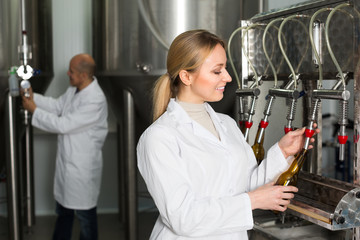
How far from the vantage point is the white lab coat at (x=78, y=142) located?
2.71 meters

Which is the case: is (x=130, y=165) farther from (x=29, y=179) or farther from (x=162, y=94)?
(x=162, y=94)

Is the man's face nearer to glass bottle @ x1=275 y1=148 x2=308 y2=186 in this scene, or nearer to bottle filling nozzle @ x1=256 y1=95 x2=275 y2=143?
bottle filling nozzle @ x1=256 y1=95 x2=275 y2=143

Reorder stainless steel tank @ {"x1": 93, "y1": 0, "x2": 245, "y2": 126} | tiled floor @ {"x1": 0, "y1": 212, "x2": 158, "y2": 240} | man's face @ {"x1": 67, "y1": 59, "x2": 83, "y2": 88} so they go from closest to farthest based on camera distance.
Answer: stainless steel tank @ {"x1": 93, "y1": 0, "x2": 245, "y2": 126} → man's face @ {"x1": 67, "y1": 59, "x2": 83, "y2": 88} → tiled floor @ {"x1": 0, "y1": 212, "x2": 158, "y2": 240}

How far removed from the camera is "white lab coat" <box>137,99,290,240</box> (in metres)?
1.18

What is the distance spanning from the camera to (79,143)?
110 inches

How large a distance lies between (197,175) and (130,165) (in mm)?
A: 1611

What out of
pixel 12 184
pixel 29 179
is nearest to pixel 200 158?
pixel 12 184

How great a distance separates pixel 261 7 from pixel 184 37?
1.51 m

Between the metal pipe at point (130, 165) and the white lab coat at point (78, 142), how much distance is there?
0.19 metres

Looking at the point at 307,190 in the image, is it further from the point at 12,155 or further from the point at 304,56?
the point at 12,155

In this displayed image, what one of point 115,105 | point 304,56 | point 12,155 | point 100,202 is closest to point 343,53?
point 304,56

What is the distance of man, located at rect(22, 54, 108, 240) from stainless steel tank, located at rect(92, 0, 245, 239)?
0.33 feet

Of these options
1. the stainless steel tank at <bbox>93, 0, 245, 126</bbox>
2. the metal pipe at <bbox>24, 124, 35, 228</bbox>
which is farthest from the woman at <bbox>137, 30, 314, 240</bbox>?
the metal pipe at <bbox>24, 124, 35, 228</bbox>

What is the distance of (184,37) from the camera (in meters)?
1.30
